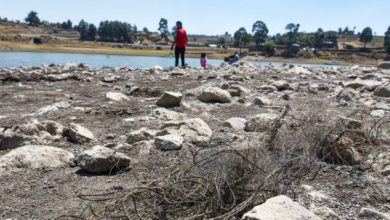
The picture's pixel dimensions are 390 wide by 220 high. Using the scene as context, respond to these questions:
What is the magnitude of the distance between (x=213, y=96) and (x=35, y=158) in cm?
447

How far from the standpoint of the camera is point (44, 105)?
817 cm

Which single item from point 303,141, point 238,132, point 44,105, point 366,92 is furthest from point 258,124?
point 366,92

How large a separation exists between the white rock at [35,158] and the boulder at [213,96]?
4083 mm

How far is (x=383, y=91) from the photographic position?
1002 centimetres

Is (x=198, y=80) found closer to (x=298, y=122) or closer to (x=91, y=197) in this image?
(x=298, y=122)

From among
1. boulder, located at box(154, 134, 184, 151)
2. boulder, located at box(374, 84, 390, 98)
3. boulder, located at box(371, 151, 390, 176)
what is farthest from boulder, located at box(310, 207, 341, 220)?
boulder, located at box(374, 84, 390, 98)

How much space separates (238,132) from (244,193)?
97.8 inches

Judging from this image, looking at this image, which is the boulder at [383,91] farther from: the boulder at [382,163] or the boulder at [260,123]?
the boulder at [382,163]

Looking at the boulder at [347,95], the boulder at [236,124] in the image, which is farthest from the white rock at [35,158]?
the boulder at [347,95]

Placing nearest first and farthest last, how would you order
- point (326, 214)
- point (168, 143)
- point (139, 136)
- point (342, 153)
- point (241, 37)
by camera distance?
point (326, 214) → point (342, 153) → point (168, 143) → point (139, 136) → point (241, 37)

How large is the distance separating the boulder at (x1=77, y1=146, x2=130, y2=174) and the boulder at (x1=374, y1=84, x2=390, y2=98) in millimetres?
6966

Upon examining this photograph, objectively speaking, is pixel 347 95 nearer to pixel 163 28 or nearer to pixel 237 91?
pixel 237 91

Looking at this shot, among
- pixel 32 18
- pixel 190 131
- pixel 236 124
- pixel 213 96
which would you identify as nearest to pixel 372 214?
pixel 190 131

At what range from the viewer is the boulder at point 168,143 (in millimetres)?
5230
